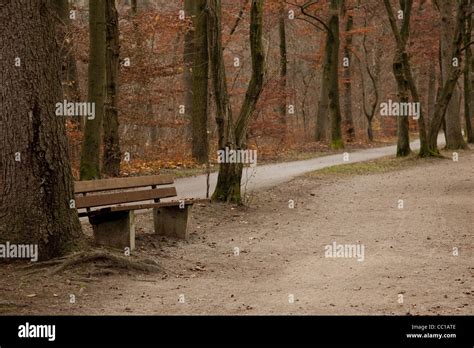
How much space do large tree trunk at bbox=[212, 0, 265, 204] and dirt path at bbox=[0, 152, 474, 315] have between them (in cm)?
51

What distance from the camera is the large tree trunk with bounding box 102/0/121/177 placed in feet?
58.4

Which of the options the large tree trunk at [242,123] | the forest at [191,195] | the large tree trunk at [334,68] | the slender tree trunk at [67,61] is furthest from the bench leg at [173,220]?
the large tree trunk at [334,68]

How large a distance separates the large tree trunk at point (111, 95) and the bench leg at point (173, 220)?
6.18 meters

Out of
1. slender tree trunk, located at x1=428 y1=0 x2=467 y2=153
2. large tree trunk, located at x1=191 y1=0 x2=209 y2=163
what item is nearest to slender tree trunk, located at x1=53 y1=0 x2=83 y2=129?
large tree trunk, located at x1=191 y1=0 x2=209 y2=163

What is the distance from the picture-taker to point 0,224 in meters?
9.59

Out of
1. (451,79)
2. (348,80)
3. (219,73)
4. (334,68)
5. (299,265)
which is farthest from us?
(348,80)

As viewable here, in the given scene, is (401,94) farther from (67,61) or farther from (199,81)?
(67,61)

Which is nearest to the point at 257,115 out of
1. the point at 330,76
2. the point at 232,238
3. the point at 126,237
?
the point at 330,76

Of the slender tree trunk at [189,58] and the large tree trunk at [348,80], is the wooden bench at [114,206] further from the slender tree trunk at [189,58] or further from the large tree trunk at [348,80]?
the large tree trunk at [348,80]

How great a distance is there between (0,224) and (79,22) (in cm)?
1717

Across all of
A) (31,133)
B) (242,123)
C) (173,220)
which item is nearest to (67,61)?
(242,123)

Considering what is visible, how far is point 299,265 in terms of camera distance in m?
11.3

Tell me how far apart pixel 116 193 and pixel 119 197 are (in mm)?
76
